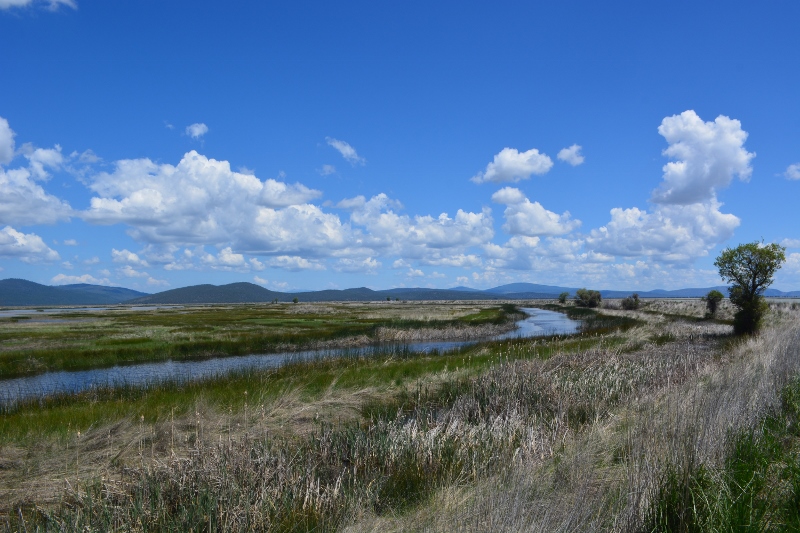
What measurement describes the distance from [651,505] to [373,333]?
34.3m

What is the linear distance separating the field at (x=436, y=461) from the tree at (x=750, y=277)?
17308 mm

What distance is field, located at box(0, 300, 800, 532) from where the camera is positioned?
549cm

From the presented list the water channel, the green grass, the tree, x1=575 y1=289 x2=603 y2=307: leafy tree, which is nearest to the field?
the green grass

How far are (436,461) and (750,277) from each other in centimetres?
3091

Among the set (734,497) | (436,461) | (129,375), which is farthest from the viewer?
(129,375)

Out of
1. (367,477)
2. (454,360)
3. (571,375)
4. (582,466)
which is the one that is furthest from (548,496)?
(454,360)

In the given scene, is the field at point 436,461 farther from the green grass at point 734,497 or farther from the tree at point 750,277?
the tree at point 750,277

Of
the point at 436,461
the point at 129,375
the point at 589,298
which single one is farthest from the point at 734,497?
the point at 589,298

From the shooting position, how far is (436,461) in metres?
9.02

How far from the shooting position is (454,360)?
23.1 meters

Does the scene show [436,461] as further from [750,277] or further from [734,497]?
[750,277]

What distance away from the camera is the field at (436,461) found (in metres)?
5.49

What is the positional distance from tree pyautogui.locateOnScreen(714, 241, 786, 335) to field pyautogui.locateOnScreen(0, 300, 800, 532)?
17.3m

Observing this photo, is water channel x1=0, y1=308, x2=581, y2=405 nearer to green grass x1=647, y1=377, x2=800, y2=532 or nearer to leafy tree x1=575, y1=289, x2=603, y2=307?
green grass x1=647, y1=377, x2=800, y2=532
